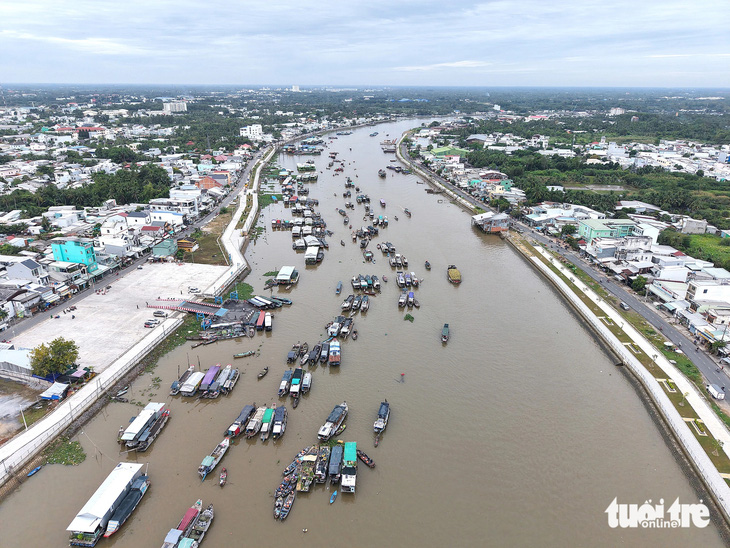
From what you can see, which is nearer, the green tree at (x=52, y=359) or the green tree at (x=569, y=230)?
the green tree at (x=52, y=359)

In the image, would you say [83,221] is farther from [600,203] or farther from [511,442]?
[600,203]

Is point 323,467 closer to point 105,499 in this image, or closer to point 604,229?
point 105,499

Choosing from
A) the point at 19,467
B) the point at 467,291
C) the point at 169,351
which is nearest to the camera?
the point at 19,467

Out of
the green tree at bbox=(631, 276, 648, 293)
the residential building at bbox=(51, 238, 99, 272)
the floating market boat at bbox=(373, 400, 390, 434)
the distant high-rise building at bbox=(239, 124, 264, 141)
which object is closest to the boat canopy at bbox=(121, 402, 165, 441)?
the floating market boat at bbox=(373, 400, 390, 434)

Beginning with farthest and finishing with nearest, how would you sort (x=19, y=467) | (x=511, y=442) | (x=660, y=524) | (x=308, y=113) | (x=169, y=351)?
(x=308, y=113) < (x=169, y=351) < (x=511, y=442) < (x=19, y=467) < (x=660, y=524)

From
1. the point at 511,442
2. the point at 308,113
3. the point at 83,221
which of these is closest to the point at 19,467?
the point at 511,442

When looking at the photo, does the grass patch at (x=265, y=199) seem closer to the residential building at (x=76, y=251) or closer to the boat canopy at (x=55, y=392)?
the residential building at (x=76, y=251)

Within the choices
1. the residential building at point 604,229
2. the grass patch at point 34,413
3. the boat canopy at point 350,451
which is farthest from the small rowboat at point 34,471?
the residential building at point 604,229
